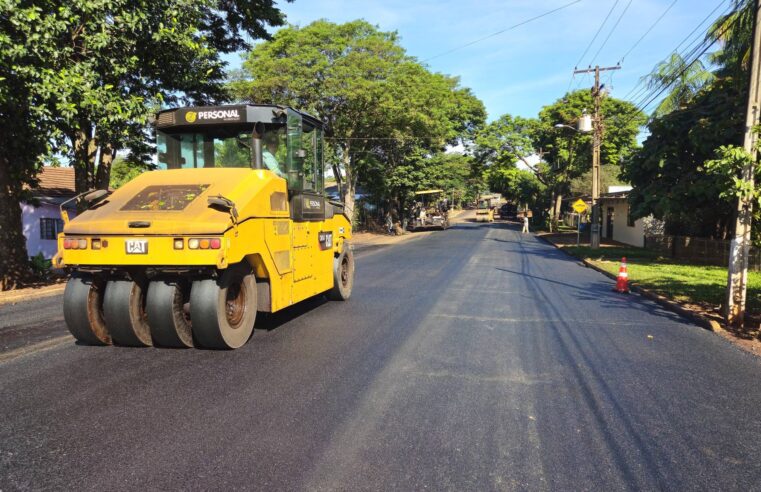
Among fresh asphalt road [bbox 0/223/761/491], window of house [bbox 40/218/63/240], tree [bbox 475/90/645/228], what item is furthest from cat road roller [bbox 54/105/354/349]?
tree [bbox 475/90/645/228]

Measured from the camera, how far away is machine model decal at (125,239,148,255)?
5270 mm

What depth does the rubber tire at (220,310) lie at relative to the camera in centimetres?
558

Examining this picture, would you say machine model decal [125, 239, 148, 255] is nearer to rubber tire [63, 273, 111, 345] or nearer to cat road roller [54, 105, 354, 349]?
cat road roller [54, 105, 354, 349]

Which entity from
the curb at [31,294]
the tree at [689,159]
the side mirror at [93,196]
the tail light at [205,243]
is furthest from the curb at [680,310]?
the curb at [31,294]

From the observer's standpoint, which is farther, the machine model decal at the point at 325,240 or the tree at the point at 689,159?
the tree at the point at 689,159

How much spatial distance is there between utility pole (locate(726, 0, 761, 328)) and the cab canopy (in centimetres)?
689

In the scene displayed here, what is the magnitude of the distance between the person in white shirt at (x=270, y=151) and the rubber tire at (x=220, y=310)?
1.53m

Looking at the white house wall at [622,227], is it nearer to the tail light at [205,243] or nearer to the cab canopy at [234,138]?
the cab canopy at [234,138]

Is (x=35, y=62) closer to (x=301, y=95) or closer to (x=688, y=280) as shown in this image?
(x=688, y=280)

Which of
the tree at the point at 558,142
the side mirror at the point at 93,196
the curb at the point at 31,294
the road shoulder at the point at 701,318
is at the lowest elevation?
the road shoulder at the point at 701,318

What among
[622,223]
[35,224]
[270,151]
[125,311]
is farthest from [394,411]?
[622,223]

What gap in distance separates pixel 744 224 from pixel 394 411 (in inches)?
276

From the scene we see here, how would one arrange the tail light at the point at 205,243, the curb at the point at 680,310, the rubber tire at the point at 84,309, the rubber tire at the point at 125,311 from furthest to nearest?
the curb at the point at 680,310, the rubber tire at the point at 84,309, the rubber tire at the point at 125,311, the tail light at the point at 205,243

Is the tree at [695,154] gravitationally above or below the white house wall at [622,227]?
above
